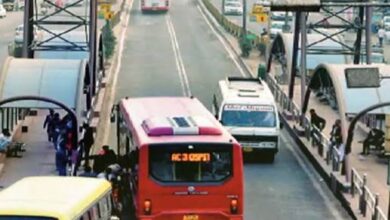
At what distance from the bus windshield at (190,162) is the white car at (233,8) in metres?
78.0

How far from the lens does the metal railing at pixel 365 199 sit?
25812 mm

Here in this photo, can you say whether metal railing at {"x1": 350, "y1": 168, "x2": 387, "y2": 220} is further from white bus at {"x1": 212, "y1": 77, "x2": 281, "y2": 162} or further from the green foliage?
the green foliage

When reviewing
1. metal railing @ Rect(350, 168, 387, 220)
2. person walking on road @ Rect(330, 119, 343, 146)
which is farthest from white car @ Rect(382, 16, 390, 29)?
metal railing @ Rect(350, 168, 387, 220)

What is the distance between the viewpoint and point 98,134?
4050 centimetres

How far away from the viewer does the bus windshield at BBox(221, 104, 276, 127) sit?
1406 inches

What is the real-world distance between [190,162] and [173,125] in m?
0.91

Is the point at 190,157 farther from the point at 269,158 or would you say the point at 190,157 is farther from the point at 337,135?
the point at 269,158

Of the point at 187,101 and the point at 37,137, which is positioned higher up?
the point at 187,101

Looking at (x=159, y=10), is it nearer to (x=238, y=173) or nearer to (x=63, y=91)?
(x=63, y=91)

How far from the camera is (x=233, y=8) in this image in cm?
10256

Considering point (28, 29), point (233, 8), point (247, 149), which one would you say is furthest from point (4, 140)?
point (233, 8)

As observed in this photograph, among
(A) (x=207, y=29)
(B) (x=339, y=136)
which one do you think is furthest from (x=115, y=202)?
(A) (x=207, y=29)

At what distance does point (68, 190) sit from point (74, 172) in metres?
11.6

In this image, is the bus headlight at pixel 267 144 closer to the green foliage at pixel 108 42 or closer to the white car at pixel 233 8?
the green foliage at pixel 108 42
